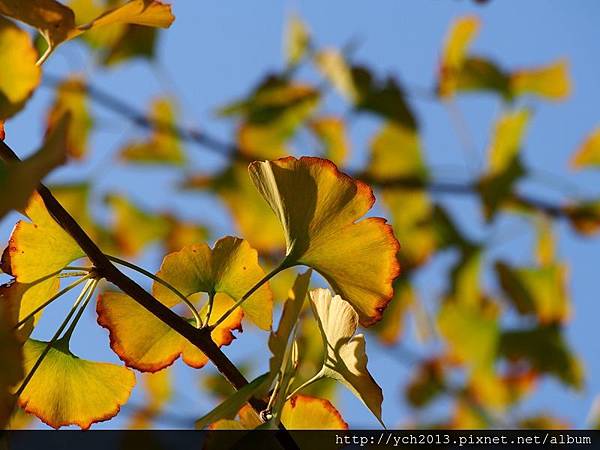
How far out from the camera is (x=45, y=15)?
0.82ft

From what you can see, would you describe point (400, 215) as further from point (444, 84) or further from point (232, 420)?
point (232, 420)

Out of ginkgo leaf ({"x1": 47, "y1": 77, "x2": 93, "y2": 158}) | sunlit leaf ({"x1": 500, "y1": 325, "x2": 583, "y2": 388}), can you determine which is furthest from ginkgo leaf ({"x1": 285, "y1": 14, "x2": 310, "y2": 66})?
sunlit leaf ({"x1": 500, "y1": 325, "x2": 583, "y2": 388})

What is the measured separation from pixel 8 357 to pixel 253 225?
1.07 meters

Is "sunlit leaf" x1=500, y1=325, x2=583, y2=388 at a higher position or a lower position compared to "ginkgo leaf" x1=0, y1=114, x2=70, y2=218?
higher

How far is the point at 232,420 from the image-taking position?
0.25 metres

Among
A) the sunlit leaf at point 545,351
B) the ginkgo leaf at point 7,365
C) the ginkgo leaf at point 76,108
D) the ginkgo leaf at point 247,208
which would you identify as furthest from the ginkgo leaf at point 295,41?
the ginkgo leaf at point 7,365

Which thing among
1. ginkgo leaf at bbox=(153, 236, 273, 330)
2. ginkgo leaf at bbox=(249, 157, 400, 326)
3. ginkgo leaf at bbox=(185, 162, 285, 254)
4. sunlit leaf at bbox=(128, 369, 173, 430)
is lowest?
ginkgo leaf at bbox=(153, 236, 273, 330)

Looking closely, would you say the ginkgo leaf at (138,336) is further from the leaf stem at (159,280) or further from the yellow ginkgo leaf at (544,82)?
the yellow ginkgo leaf at (544,82)

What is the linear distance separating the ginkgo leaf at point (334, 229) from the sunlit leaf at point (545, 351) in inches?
37.9

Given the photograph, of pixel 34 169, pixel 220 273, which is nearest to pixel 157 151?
pixel 220 273

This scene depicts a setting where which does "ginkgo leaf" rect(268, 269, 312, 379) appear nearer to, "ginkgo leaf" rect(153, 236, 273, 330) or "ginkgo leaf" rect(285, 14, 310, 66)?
"ginkgo leaf" rect(153, 236, 273, 330)

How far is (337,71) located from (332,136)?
17cm

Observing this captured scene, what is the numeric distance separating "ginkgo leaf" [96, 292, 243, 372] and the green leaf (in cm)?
8

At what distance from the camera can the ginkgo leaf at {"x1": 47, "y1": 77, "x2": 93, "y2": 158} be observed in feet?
4.21
